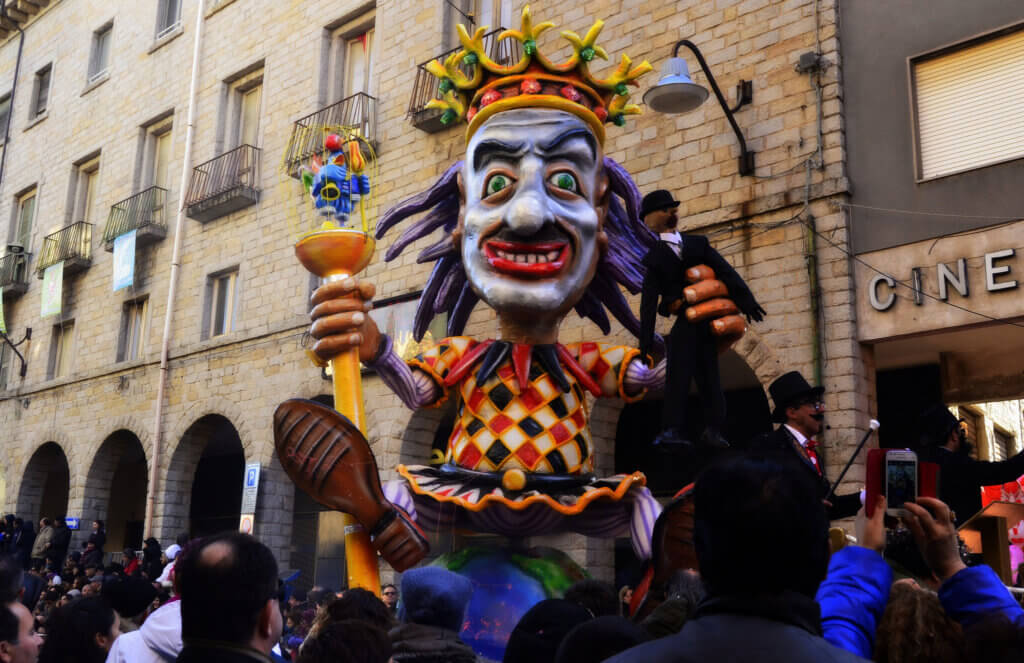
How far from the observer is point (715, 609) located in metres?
1.49

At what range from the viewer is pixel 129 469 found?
19.3m

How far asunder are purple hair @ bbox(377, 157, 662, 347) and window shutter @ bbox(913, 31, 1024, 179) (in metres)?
4.65

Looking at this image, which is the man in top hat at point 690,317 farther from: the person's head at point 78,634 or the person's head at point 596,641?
the person's head at point 78,634

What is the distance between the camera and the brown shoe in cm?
389

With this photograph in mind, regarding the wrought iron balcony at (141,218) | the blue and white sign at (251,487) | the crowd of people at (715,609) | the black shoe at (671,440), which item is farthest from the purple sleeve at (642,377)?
the wrought iron balcony at (141,218)

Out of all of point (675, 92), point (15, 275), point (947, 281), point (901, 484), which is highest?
point (15, 275)

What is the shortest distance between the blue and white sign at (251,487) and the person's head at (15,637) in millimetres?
10532

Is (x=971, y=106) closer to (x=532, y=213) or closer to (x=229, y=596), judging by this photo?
(x=532, y=213)

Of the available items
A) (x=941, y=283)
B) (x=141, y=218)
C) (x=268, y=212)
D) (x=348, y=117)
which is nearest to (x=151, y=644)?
(x=941, y=283)

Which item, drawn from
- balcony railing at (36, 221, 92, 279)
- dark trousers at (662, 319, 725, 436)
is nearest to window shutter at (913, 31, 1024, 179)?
dark trousers at (662, 319, 725, 436)

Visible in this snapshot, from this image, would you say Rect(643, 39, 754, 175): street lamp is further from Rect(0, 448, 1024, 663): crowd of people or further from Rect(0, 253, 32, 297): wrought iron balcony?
Rect(0, 253, 32, 297): wrought iron balcony

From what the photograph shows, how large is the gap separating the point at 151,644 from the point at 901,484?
7.57 ft

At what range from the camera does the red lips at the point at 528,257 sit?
426 centimetres

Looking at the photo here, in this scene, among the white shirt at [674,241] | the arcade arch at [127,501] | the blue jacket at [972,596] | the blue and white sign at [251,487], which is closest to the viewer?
the blue jacket at [972,596]
